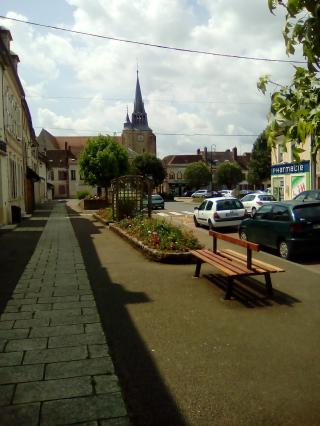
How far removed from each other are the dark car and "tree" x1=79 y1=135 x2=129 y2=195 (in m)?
29.7

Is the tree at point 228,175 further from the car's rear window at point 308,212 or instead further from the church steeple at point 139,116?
the car's rear window at point 308,212

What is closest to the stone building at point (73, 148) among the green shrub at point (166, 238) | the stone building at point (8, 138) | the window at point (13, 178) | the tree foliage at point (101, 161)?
the tree foliage at point (101, 161)

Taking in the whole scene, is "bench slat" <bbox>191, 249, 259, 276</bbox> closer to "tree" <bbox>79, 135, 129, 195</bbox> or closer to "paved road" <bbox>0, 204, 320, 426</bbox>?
"paved road" <bbox>0, 204, 320, 426</bbox>

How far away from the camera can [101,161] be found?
40.4 metres

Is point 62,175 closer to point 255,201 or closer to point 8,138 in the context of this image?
point 255,201

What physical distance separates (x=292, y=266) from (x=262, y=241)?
8.80 ft

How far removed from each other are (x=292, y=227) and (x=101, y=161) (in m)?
31.3

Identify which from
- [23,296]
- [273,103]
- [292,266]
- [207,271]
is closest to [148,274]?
[207,271]

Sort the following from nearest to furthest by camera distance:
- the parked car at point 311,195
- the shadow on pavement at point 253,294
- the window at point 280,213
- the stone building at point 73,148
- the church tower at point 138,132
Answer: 1. the shadow on pavement at point 253,294
2. the window at point 280,213
3. the parked car at point 311,195
4. the stone building at point 73,148
5. the church tower at point 138,132

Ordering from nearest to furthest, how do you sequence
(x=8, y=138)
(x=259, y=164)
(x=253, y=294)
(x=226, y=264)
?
(x=253, y=294)
(x=226, y=264)
(x=8, y=138)
(x=259, y=164)

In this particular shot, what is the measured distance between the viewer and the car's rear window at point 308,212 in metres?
10.8

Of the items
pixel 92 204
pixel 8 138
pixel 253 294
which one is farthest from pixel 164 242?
pixel 92 204

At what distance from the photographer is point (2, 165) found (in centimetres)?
1962

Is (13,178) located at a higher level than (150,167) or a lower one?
lower
